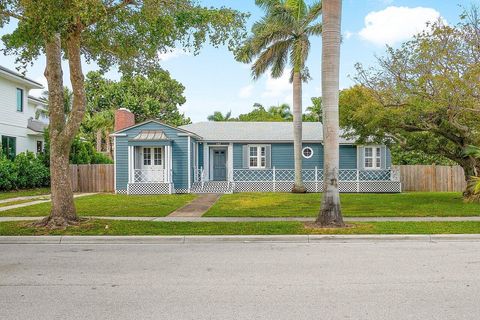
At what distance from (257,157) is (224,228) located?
50.7ft

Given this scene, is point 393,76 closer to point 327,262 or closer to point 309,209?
point 309,209

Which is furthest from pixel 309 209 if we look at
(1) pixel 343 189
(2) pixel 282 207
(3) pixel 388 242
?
(1) pixel 343 189

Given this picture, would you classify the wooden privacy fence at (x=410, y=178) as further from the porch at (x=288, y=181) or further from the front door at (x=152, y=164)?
the front door at (x=152, y=164)

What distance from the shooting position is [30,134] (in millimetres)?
29062

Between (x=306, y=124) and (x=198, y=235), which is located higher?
(x=306, y=124)

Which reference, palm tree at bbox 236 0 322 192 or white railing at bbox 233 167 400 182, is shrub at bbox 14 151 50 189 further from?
palm tree at bbox 236 0 322 192

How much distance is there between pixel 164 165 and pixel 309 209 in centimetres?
1108

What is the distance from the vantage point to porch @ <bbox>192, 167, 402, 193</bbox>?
82.6 feet

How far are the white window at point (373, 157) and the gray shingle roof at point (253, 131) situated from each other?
4.51 feet

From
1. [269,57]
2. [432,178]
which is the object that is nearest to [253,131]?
[269,57]

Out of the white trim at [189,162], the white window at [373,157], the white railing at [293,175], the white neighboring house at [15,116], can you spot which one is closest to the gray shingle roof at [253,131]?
the white window at [373,157]

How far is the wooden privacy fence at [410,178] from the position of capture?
2636cm

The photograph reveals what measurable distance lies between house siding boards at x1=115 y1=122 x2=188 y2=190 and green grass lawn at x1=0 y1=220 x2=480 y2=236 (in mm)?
11840

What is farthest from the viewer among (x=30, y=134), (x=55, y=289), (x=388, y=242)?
(x=30, y=134)
